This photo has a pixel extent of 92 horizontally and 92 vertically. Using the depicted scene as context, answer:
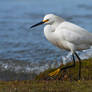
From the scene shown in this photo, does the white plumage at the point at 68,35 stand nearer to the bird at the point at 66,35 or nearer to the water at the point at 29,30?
the bird at the point at 66,35

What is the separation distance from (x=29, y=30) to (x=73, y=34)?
9393mm

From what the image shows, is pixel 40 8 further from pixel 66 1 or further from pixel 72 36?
pixel 72 36

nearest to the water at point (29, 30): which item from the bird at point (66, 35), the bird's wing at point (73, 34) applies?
the bird at point (66, 35)

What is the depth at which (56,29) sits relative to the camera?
8977mm

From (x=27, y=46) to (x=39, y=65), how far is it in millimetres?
2867

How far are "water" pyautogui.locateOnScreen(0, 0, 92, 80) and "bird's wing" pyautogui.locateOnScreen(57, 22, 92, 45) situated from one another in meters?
2.98

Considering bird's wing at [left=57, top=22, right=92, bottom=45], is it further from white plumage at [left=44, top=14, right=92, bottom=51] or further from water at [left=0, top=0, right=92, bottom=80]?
water at [left=0, top=0, right=92, bottom=80]

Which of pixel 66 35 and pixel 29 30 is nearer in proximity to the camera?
pixel 66 35

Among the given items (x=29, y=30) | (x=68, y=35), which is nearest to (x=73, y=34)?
(x=68, y=35)

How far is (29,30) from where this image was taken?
A: 18047 millimetres

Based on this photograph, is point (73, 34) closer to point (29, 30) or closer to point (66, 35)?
point (66, 35)

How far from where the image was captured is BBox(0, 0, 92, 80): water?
1301 centimetres

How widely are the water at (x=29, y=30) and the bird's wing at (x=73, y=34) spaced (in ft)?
9.79

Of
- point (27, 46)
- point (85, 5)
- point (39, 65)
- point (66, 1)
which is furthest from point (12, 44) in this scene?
point (66, 1)
